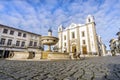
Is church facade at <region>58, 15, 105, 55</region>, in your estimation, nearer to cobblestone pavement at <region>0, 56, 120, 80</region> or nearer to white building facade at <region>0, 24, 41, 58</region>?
white building facade at <region>0, 24, 41, 58</region>

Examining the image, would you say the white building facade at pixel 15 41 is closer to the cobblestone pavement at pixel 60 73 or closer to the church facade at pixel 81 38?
the church facade at pixel 81 38

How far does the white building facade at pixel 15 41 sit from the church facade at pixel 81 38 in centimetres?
980

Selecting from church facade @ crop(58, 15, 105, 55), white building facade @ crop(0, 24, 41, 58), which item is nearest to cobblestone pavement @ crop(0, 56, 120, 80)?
white building facade @ crop(0, 24, 41, 58)

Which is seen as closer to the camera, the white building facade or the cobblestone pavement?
the cobblestone pavement

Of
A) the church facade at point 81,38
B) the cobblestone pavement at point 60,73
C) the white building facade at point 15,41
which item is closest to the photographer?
the cobblestone pavement at point 60,73

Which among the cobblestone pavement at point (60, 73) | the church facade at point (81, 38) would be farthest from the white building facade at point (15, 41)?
the cobblestone pavement at point (60, 73)

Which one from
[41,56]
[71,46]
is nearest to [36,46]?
[71,46]

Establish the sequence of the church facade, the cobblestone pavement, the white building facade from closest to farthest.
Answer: the cobblestone pavement < the white building facade < the church facade

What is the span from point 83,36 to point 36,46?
16.8 metres

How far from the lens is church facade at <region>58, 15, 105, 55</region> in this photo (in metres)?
26.1

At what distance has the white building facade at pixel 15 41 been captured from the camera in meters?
24.2

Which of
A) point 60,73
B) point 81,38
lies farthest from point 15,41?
point 60,73

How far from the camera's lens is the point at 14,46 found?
84.7 ft

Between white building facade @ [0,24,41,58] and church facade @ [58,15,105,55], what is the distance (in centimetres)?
980
